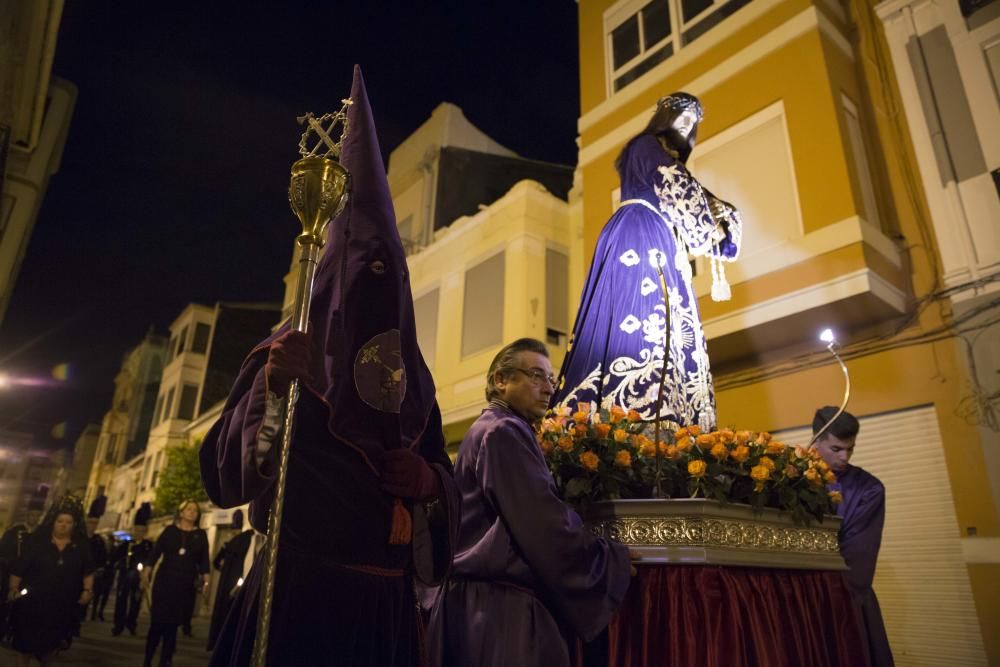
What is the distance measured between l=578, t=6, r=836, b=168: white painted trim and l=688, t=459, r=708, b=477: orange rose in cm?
692

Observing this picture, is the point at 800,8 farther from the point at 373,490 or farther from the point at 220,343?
the point at 220,343

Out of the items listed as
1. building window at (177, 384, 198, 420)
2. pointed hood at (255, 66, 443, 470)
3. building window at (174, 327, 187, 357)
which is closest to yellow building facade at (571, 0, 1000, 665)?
pointed hood at (255, 66, 443, 470)

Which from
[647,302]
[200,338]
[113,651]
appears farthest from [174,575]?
[200,338]

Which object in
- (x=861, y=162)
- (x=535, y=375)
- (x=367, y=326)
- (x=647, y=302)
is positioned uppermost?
(x=861, y=162)

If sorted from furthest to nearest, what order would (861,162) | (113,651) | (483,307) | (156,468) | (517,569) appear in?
(156,468) → (483,307) → (113,651) → (861,162) → (517,569)

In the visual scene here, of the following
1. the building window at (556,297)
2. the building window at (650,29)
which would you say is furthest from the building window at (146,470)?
the building window at (650,29)

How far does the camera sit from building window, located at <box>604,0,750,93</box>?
30.4ft

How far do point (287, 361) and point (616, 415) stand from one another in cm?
170

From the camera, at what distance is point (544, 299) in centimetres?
1201

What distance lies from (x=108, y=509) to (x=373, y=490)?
45.4 m

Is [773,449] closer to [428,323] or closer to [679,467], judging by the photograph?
[679,467]

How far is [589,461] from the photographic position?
262cm

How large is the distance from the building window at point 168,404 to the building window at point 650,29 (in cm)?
2687

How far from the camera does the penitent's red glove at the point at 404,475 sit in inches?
65.0
